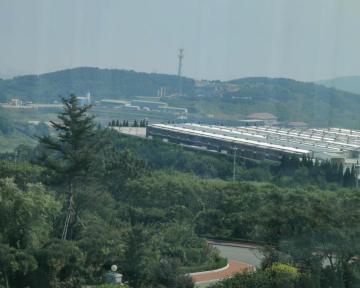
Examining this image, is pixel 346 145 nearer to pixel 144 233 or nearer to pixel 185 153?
pixel 185 153

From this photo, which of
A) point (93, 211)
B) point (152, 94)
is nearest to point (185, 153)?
point (93, 211)

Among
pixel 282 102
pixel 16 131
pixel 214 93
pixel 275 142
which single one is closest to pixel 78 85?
pixel 214 93

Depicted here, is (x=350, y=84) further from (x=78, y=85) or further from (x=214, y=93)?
(x=78, y=85)

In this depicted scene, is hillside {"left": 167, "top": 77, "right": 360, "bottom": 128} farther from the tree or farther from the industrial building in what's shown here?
the tree

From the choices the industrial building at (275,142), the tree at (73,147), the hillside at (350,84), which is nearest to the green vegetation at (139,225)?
the tree at (73,147)

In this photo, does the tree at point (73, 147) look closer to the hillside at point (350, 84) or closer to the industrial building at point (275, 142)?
the industrial building at point (275, 142)
